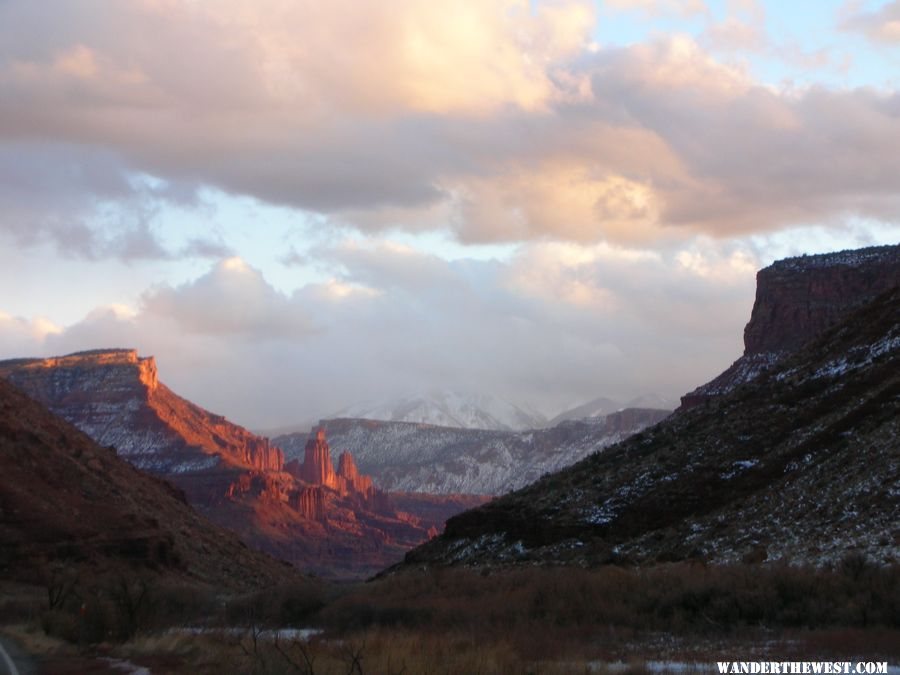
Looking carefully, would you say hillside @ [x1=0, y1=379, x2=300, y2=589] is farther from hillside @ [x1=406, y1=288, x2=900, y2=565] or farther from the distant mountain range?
the distant mountain range

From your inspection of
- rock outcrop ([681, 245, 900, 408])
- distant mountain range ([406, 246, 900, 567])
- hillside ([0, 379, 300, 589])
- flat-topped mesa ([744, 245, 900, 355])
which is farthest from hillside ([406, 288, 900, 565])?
flat-topped mesa ([744, 245, 900, 355])

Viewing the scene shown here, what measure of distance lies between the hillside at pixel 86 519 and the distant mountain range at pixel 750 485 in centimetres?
1679

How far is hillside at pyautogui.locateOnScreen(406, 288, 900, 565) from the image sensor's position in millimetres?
39906

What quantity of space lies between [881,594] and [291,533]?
174 metres

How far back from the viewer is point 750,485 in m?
50.8

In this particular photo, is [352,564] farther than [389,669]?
Yes

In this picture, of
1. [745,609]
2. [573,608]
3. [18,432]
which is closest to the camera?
[745,609]

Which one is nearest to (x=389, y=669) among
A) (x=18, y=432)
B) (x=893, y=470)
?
(x=893, y=470)

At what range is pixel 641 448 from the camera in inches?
2709

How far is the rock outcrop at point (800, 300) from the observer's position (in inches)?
4053

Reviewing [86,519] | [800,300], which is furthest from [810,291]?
[86,519]

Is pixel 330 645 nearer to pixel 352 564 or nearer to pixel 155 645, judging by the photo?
pixel 155 645

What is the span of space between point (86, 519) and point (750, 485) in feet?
137

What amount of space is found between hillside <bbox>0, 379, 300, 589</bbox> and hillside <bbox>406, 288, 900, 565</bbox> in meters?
16.6
